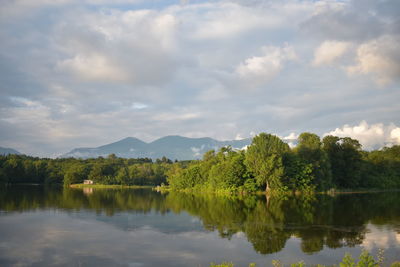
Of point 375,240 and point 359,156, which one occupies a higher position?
point 359,156

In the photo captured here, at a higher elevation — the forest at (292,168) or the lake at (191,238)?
the forest at (292,168)

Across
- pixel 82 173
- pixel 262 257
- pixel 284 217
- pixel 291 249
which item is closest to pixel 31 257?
pixel 262 257

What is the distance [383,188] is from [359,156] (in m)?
15.8

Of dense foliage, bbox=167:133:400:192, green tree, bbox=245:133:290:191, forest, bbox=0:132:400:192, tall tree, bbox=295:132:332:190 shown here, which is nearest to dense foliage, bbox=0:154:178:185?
forest, bbox=0:132:400:192

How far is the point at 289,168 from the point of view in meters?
81.8

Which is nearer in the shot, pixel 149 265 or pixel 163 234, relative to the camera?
pixel 149 265

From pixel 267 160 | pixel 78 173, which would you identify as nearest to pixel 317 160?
pixel 267 160

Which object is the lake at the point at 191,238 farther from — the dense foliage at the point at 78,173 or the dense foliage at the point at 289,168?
the dense foliage at the point at 78,173

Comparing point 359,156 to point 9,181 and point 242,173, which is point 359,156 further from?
point 9,181

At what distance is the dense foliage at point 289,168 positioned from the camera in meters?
81.2

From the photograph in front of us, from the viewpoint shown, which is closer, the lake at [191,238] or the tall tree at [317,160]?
the lake at [191,238]

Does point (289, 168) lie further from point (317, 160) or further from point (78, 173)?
point (78, 173)

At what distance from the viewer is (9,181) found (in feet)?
480

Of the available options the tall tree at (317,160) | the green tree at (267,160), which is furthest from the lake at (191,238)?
the tall tree at (317,160)
